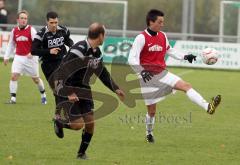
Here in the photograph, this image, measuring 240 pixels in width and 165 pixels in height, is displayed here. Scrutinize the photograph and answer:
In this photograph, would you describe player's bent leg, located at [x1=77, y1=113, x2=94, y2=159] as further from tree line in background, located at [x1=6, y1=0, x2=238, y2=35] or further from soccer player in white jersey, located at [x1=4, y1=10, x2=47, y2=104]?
tree line in background, located at [x1=6, y1=0, x2=238, y2=35]

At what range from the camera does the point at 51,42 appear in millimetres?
14266

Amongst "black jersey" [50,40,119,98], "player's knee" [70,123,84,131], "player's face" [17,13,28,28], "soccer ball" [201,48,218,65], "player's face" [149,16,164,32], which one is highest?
"player's face" [17,13,28,28]

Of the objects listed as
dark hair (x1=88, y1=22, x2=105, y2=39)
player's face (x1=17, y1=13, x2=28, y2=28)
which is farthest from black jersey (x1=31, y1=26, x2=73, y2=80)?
dark hair (x1=88, y1=22, x2=105, y2=39)

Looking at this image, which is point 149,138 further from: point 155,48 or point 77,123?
point 77,123

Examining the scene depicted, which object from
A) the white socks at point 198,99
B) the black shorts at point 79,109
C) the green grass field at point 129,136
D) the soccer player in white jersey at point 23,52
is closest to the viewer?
the black shorts at point 79,109

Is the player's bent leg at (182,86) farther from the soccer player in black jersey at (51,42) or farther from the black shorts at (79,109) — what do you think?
the soccer player in black jersey at (51,42)

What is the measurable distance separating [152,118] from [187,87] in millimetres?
958

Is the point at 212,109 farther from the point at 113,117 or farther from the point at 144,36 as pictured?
the point at 113,117

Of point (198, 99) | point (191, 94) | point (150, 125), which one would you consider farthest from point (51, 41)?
point (198, 99)

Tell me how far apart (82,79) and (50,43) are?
3867mm

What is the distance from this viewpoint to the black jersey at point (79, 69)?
10.2 meters

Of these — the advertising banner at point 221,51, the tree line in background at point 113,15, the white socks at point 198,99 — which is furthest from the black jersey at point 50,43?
the tree line in background at point 113,15

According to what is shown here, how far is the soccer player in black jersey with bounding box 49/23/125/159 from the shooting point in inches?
399

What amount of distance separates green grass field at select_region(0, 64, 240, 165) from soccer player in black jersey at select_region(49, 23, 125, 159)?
0.55 meters
